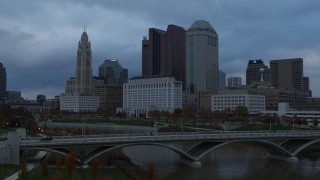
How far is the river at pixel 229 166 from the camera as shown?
56366mm

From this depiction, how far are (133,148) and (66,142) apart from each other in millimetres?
30157

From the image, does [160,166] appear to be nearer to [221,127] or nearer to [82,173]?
[82,173]

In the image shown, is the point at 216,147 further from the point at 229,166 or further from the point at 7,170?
the point at 7,170

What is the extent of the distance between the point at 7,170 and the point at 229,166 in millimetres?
28516

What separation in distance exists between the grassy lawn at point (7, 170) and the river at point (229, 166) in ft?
48.9

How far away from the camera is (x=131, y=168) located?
56.1m

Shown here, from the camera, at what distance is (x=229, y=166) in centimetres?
6375

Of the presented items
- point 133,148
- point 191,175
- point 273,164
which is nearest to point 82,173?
point 191,175

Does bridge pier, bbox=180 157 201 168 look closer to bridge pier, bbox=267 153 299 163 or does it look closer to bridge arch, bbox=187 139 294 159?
bridge arch, bbox=187 139 294 159

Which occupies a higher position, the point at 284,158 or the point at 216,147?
the point at 216,147

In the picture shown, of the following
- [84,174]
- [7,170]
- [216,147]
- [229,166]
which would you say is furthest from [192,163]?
[7,170]

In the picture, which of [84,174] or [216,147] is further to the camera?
[216,147]

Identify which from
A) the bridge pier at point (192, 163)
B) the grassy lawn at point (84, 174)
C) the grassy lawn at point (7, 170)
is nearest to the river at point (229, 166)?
the bridge pier at point (192, 163)

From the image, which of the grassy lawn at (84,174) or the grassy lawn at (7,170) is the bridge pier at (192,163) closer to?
the grassy lawn at (84,174)
